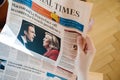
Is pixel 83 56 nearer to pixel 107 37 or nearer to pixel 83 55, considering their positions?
pixel 83 55

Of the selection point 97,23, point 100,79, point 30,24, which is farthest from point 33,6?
point 97,23

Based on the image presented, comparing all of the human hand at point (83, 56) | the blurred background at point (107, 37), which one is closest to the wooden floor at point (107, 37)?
the blurred background at point (107, 37)

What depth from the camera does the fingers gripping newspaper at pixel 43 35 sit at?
54 cm

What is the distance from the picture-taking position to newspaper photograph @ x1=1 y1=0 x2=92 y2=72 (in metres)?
0.54

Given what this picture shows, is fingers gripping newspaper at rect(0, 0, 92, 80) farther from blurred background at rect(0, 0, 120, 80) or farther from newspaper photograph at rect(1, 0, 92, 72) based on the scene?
blurred background at rect(0, 0, 120, 80)

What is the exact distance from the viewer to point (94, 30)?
4.20 ft

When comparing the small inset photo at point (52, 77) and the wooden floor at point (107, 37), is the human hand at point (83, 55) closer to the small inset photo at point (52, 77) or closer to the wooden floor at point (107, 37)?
the small inset photo at point (52, 77)

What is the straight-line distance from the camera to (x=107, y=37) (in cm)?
126

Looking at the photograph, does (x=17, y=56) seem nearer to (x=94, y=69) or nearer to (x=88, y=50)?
(x=88, y=50)

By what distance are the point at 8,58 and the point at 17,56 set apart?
0.02 m

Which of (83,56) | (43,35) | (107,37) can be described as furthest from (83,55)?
(107,37)

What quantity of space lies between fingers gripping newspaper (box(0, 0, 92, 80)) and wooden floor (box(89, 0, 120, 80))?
0.61 metres

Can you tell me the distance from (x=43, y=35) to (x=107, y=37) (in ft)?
2.53

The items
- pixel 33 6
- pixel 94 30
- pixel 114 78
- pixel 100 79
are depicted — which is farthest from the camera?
pixel 94 30
